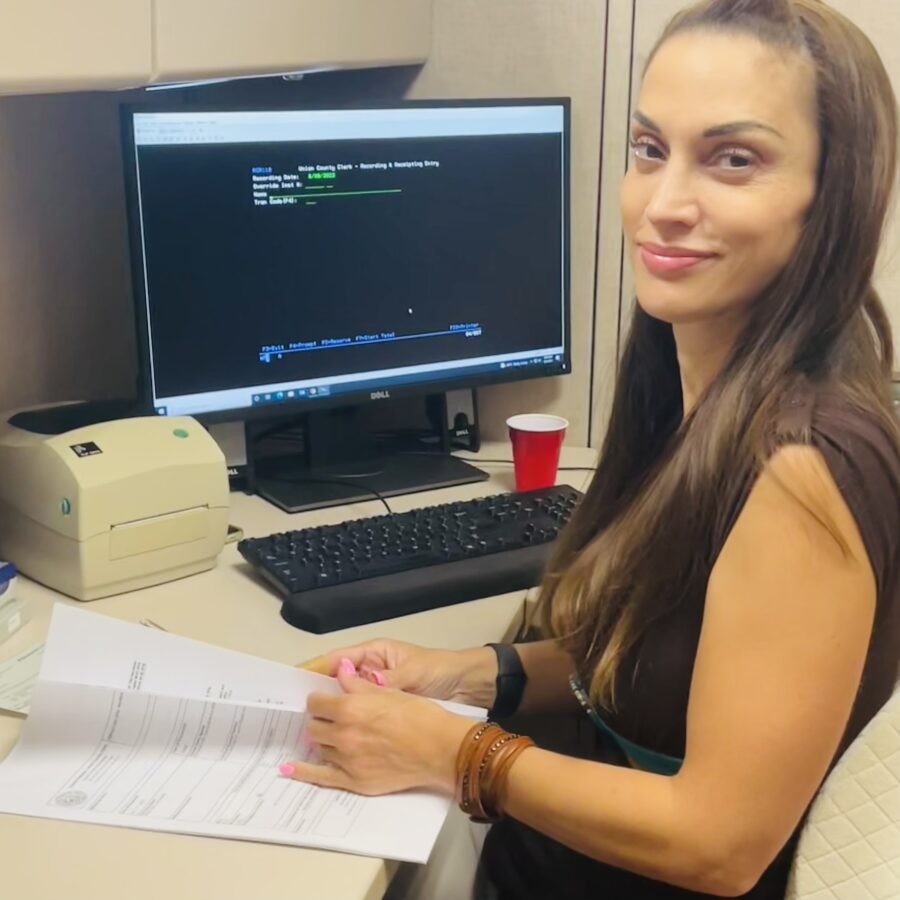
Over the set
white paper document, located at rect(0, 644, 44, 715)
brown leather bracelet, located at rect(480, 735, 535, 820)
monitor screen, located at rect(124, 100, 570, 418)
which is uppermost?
monitor screen, located at rect(124, 100, 570, 418)

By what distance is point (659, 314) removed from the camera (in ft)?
3.64

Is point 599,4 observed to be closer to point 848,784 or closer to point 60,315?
point 60,315

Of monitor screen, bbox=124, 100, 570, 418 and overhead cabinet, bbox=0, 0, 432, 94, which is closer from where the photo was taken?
overhead cabinet, bbox=0, 0, 432, 94

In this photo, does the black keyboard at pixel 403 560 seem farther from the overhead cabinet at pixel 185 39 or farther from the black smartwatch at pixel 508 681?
the overhead cabinet at pixel 185 39

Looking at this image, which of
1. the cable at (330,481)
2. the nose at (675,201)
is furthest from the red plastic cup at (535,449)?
the nose at (675,201)

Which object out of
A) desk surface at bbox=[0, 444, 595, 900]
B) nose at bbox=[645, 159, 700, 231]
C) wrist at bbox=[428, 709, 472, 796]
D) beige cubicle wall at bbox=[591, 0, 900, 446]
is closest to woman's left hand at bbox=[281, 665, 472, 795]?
wrist at bbox=[428, 709, 472, 796]

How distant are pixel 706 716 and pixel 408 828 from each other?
25 cm

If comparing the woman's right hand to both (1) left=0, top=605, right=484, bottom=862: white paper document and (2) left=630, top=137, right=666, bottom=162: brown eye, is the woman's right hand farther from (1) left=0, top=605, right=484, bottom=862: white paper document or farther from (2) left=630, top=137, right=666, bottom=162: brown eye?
(2) left=630, top=137, right=666, bottom=162: brown eye

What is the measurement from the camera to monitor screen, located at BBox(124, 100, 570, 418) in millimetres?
1535

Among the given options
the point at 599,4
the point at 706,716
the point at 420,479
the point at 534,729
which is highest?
the point at 599,4

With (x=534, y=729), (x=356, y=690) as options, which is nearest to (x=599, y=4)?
(x=534, y=729)

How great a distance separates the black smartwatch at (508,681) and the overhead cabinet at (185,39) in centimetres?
67

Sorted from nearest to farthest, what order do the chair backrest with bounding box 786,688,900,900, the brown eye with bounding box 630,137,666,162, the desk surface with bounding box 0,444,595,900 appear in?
the desk surface with bounding box 0,444,595,900
the chair backrest with bounding box 786,688,900,900
the brown eye with bounding box 630,137,666,162

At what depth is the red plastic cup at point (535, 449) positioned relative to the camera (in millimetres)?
1687
